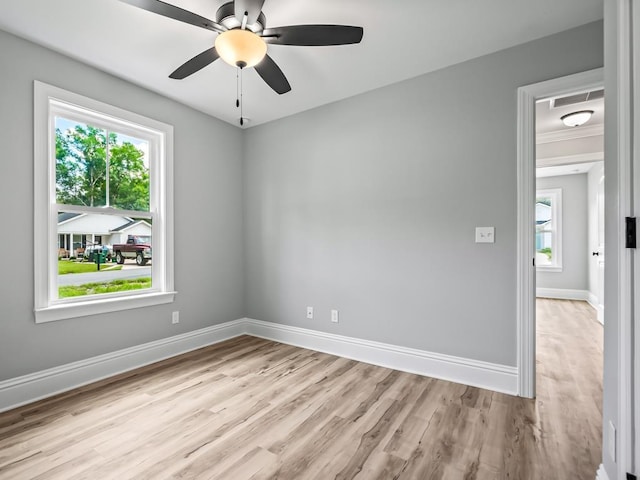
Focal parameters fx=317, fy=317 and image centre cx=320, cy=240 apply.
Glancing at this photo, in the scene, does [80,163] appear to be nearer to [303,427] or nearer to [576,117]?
[303,427]

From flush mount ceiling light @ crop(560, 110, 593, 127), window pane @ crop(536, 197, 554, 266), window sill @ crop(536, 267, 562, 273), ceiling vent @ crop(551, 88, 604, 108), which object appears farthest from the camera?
window pane @ crop(536, 197, 554, 266)

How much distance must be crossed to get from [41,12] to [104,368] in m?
2.61

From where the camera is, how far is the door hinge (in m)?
1.08

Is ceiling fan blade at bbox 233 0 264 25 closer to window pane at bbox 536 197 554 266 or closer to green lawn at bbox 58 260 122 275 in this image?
green lawn at bbox 58 260 122 275

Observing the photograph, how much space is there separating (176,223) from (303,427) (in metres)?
2.33

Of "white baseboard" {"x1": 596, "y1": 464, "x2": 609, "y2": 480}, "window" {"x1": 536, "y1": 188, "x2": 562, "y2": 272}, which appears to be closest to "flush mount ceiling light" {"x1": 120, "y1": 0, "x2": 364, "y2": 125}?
"white baseboard" {"x1": 596, "y1": 464, "x2": 609, "y2": 480}

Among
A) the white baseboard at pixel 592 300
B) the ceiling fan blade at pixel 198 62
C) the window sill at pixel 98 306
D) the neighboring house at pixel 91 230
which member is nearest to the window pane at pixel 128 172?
the neighboring house at pixel 91 230

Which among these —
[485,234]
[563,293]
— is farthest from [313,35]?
[563,293]

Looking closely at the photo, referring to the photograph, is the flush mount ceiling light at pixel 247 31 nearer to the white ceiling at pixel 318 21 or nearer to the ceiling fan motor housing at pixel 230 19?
the ceiling fan motor housing at pixel 230 19

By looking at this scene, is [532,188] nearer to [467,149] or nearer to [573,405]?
[467,149]

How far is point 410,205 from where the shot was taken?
9.34 feet

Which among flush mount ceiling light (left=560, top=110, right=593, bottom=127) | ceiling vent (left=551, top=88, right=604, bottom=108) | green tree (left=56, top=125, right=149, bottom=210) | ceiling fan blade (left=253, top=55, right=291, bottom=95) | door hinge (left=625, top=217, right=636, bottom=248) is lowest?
door hinge (left=625, top=217, right=636, bottom=248)

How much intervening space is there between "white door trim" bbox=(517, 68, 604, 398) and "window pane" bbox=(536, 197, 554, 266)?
531 centimetres

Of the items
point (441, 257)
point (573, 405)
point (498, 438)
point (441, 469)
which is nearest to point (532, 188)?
point (441, 257)
